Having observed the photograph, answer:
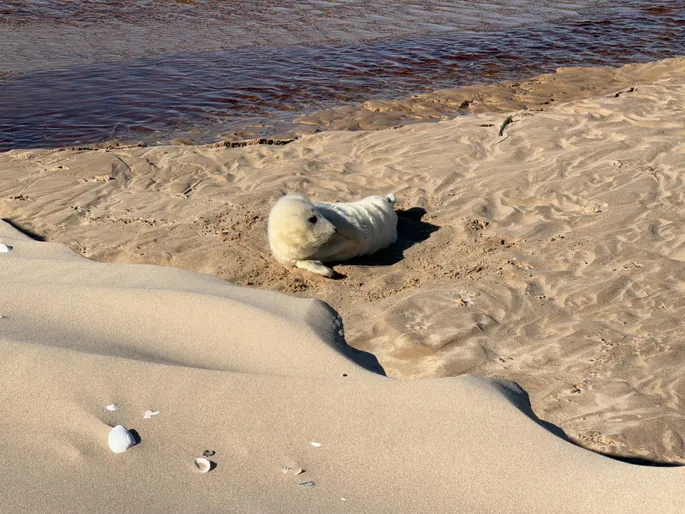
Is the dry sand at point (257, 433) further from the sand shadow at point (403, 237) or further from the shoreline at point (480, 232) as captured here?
the sand shadow at point (403, 237)

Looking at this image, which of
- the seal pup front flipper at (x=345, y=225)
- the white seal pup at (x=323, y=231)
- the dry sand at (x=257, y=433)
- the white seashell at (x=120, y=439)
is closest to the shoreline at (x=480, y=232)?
the white seal pup at (x=323, y=231)

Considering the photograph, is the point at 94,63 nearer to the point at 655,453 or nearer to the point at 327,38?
the point at 327,38

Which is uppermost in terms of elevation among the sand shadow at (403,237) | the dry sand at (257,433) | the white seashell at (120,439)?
the white seashell at (120,439)

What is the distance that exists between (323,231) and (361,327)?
992 mm

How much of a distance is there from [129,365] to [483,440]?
5.31 ft

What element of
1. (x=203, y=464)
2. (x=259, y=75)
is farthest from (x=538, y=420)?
(x=259, y=75)

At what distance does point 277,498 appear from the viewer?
2527mm

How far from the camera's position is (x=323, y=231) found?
211 inches

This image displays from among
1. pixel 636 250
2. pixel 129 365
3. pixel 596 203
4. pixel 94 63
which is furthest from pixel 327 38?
pixel 129 365

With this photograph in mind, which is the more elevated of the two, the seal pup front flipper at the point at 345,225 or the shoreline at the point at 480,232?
the seal pup front flipper at the point at 345,225

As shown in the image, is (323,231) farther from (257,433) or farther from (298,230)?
(257,433)

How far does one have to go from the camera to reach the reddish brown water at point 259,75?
9.77 meters

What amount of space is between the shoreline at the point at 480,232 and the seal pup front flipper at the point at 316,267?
0.25 feet

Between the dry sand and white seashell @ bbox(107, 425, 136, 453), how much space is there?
1.1 inches
